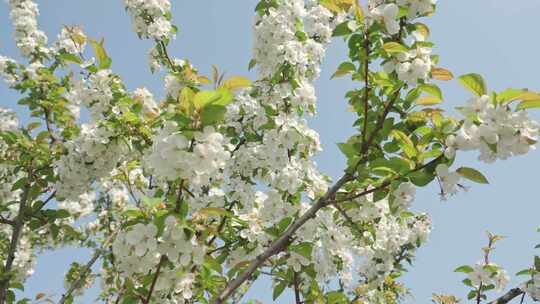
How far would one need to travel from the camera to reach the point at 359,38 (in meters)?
2.84

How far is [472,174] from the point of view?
2.42 meters

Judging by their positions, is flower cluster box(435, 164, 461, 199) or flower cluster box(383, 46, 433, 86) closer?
flower cluster box(435, 164, 461, 199)

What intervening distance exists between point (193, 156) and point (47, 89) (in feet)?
15.1

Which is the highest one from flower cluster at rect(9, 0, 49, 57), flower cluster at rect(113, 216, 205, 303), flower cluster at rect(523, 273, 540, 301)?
flower cluster at rect(9, 0, 49, 57)

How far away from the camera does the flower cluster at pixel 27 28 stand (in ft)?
23.6

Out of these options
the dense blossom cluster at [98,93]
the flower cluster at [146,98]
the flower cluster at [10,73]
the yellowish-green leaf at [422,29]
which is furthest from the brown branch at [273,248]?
the flower cluster at [10,73]

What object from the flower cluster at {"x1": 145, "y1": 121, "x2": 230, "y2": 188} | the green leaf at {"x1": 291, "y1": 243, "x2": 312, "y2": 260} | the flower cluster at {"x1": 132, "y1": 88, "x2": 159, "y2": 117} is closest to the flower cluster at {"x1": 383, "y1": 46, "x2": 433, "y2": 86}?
the green leaf at {"x1": 291, "y1": 243, "x2": 312, "y2": 260}

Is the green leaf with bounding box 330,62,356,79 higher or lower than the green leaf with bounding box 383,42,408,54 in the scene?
higher

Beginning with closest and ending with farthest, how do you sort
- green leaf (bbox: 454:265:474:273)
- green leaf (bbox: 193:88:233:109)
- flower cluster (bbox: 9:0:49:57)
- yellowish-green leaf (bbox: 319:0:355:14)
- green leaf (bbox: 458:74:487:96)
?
green leaf (bbox: 193:88:233:109) → green leaf (bbox: 458:74:487:96) → yellowish-green leaf (bbox: 319:0:355:14) → green leaf (bbox: 454:265:474:273) → flower cluster (bbox: 9:0:49:57)

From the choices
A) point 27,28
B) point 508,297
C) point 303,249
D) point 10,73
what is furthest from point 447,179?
point 27,28

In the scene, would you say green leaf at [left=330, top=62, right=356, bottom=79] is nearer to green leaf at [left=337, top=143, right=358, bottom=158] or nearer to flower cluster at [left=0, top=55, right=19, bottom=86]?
green leaf at [left=337, top=143, right=358, bottom=158]

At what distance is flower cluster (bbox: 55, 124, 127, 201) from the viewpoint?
4.31 m

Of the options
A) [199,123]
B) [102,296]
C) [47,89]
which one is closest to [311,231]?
[199,123]

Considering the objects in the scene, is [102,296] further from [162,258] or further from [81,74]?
[162,258]
